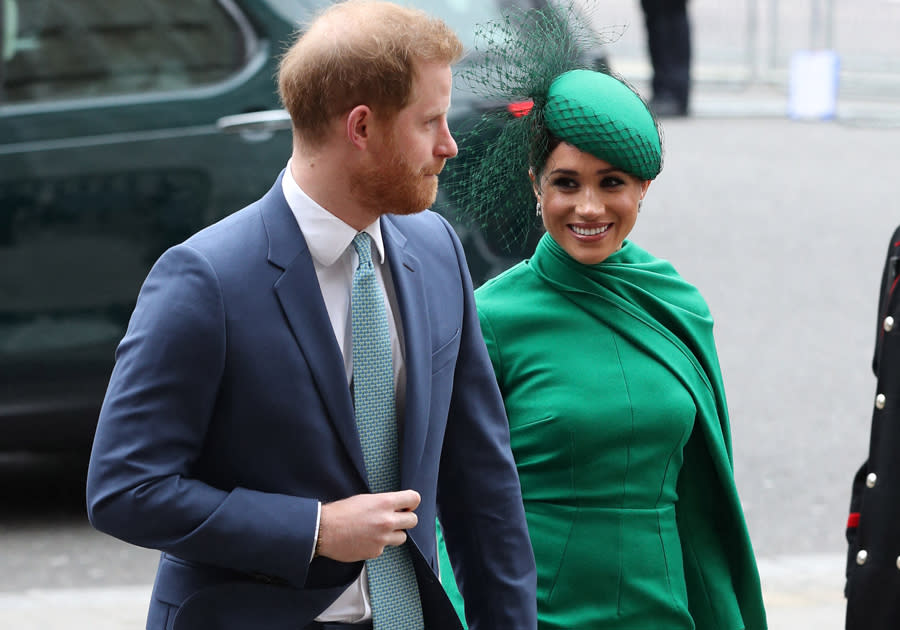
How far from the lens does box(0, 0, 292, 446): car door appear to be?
486 centimetres

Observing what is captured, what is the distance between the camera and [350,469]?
6.95 feet

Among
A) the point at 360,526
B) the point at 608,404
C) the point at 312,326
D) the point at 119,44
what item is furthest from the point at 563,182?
the point at 119,44

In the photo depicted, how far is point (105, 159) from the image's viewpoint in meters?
4.88

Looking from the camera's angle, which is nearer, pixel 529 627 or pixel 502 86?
pixel 529 627

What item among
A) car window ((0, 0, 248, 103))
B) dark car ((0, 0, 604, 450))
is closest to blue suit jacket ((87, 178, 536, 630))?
dark car ((0, 0, 604, 450))

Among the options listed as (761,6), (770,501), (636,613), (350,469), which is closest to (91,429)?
(770,501)

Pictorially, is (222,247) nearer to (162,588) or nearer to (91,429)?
(162,588)

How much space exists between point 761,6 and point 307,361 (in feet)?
79.8

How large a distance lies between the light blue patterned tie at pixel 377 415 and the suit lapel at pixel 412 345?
0.03 m

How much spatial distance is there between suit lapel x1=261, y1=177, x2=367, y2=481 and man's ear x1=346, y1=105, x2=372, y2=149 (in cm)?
16

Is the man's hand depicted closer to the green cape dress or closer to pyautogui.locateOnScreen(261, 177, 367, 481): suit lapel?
pyautogui.locateOnScreen(261, 177, 367, 481): suit lapel

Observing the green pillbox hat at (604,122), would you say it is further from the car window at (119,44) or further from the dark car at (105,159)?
the car window at (119,44)

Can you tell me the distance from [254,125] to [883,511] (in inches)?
107

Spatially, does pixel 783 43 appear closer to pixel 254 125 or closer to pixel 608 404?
pixel 254 125
